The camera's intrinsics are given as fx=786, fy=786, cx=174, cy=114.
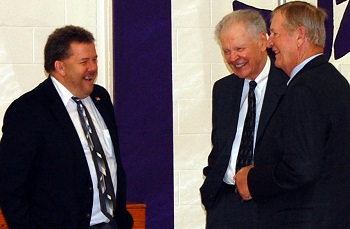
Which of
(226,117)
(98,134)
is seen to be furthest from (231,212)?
(98,134)

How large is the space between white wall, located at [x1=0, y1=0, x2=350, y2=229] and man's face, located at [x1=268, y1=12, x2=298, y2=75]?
1344mm

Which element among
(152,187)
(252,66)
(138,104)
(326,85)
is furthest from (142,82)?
(326,85)

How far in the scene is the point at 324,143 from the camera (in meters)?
3.00

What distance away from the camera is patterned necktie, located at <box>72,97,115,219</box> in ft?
11.2

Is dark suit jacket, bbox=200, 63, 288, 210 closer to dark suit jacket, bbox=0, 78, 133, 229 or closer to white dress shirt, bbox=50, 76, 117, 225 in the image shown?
white dress shirt, bbox=50, 76, 117, 225

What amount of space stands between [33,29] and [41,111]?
47.4 inches

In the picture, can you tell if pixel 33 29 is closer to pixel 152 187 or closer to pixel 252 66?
pixel 152 187

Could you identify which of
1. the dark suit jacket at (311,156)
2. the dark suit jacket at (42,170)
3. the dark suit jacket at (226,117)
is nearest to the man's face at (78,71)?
the dark suit jacket at (42,170)

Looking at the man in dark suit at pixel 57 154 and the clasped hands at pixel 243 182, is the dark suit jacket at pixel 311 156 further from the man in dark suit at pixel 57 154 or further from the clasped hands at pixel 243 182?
the man in dark suit at pixel 57 154

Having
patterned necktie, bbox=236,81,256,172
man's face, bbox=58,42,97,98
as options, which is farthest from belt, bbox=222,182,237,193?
man's face, bbox=58,42,97,98

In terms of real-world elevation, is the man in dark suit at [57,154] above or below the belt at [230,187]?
above

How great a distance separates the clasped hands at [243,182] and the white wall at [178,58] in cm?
123

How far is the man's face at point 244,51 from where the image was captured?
3.62m

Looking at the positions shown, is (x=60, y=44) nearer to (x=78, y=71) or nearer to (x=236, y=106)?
(x=78, y=71)
